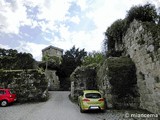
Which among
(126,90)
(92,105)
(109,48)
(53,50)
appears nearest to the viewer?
(92,105)

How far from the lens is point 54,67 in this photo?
3906cm

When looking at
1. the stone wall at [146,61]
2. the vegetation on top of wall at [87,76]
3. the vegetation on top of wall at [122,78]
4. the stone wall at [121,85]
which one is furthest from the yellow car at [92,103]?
the vegetation on top of wall at [87,76]

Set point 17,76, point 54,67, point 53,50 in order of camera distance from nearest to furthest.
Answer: point 17,76
point 54,67
point 53,50

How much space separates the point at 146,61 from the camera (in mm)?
11445

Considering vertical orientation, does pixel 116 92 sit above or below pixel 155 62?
below

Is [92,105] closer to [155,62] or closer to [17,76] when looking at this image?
[155,62]

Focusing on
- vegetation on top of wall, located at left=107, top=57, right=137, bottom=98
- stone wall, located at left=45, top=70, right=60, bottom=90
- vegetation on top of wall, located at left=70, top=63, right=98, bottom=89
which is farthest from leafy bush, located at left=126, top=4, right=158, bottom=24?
stone wall, located at left=45, top=70, right=60, bottom=90

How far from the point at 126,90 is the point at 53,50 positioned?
42.3 meters

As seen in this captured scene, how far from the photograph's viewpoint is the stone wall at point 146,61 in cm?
1026

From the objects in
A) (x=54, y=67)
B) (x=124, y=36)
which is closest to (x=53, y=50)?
(x=54, y=67)

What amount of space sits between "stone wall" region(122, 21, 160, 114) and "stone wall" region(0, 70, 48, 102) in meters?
9.62

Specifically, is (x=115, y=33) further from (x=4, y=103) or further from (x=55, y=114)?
(x=4, y=103)

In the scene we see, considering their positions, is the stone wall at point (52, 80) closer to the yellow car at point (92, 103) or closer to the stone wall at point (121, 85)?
the stone wall at point (121, 85)

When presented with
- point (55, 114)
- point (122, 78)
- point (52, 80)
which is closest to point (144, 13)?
point (122, 78)
